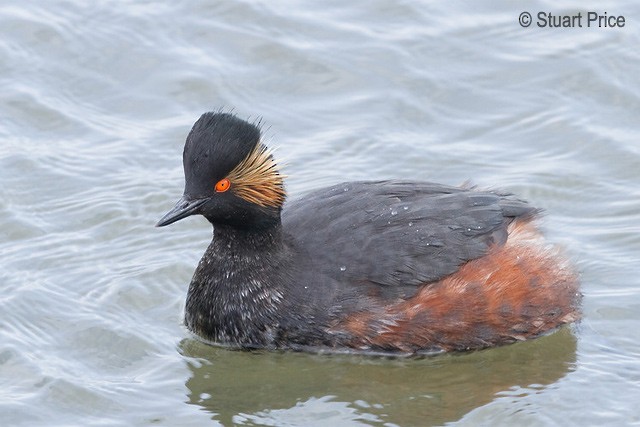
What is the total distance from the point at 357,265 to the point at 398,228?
1.21 feet

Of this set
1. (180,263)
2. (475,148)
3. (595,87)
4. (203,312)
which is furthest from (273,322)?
(595,87)

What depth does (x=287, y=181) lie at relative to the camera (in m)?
11.4

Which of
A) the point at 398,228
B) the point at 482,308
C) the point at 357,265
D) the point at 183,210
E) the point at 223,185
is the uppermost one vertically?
the point at 223,185

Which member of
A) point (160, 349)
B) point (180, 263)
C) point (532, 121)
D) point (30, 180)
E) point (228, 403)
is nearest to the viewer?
point (228, 403)

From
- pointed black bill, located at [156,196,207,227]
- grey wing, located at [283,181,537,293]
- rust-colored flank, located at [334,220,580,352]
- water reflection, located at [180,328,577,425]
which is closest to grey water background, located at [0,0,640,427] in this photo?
water reflection, located at [180,328,577,425]

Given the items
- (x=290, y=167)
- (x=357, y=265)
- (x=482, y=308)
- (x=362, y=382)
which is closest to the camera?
(x=362, y=382)

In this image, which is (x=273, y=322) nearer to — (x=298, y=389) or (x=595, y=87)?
A: (x=298, y=389)

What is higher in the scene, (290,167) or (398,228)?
(290,167)

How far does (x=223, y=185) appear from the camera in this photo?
9148 millimetres

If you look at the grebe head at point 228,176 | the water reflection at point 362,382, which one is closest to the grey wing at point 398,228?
the grebe head at point 228,176

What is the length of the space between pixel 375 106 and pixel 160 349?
390 centimetres

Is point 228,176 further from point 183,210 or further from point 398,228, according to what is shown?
point 398,228

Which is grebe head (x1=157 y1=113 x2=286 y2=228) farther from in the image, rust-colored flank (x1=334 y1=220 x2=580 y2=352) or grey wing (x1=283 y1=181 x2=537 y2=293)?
rust-colored flank (x1=334 y1=220 x2=580 y2=352)

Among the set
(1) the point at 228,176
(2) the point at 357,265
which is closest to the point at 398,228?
(2) the point at 357,265
